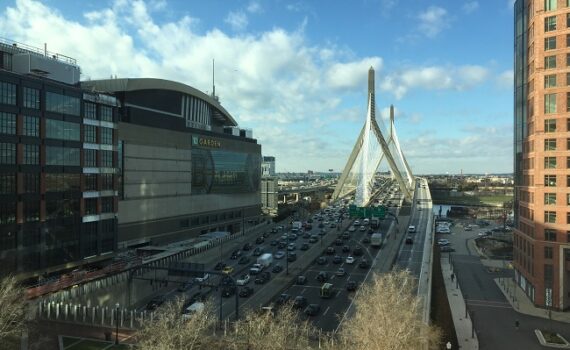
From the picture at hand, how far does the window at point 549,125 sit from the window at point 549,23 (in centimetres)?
1024

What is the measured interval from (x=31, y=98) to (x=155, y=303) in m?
26.0

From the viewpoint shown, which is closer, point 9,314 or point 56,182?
point 9,314

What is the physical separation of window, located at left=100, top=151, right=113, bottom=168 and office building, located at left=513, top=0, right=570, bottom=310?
52785 millimetres

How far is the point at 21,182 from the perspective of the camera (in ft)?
159

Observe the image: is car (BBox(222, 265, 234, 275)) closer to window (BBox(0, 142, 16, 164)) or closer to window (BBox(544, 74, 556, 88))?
window (BBox(0, 142, 16, 164))

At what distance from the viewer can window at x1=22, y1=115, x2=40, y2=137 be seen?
161 feet

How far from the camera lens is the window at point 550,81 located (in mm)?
51125

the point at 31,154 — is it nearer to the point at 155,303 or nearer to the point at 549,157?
the point at 155,303

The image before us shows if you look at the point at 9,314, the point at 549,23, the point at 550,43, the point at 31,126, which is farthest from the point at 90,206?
the point at 549,23

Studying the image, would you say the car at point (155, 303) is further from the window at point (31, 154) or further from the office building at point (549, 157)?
the office building at point (549, 157)

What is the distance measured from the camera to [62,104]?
175 ft

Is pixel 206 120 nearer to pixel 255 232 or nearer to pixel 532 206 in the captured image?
pixel 255 232

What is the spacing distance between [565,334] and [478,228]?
9381cm

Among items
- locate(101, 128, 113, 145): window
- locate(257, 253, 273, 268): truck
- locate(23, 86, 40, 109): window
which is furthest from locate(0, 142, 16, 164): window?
locate(257, 253, 273, 268): truck
